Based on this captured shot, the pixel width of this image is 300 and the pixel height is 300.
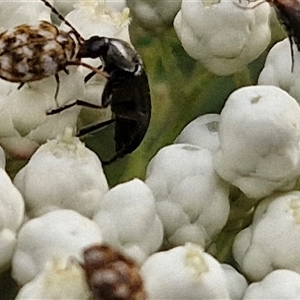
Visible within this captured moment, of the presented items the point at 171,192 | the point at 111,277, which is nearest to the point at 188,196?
the point at 171,192

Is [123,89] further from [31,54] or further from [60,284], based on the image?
[60,284]

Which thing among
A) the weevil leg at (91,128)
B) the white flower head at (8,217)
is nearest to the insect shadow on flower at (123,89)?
the weevil leg at (91,128)

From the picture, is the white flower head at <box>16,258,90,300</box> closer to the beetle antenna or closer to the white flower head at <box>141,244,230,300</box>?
the white flower head at <box>141,244,230,300</box>

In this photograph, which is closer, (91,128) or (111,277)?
(111,277)

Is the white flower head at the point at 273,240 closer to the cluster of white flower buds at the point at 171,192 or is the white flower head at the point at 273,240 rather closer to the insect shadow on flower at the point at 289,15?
the cluster of white flower buds at the point at 171,192

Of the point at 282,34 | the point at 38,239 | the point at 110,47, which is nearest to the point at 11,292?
the point at 38,239

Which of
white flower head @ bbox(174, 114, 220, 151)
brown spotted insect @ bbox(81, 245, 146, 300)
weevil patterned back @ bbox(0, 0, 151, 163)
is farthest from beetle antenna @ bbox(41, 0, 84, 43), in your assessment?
brown spotted insect @ bbox(81, 245, 146, 300)
